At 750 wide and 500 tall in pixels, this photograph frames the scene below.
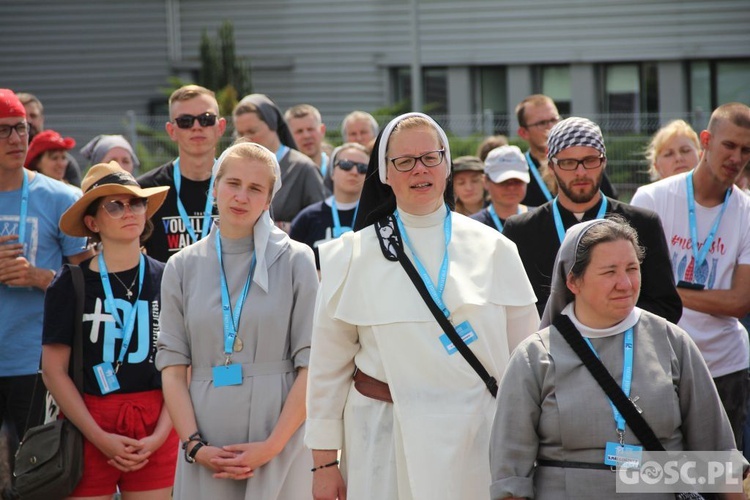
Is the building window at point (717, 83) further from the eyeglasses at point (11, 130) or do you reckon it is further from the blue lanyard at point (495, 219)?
the eyeglasses at point (11, 130)

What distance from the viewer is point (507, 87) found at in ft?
80.3

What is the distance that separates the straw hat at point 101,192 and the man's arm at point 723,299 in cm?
288

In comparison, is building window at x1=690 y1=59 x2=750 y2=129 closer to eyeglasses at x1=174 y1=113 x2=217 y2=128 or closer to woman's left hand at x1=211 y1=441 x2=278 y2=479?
eyeglasses at x1=174 y1=113 x2=217 y2=128

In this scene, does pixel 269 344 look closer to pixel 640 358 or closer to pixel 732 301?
pixel 640 358

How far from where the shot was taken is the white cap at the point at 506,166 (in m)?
7.41

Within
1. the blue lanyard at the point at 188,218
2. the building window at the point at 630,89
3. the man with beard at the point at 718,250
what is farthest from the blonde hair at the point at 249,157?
the building window at the point at 630,89

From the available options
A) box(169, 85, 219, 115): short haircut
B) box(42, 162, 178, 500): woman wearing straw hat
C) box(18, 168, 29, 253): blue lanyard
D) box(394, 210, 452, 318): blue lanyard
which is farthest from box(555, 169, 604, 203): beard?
box(18, 168, 29, 253): blue lanyard

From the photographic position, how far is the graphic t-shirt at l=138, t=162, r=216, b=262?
6211mm

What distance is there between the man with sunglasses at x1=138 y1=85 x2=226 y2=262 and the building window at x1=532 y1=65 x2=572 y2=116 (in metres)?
18.3

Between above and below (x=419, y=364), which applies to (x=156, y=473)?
below

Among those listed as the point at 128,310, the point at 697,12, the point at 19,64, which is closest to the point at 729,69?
the point at 697,12

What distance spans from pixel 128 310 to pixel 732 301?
312 centimetres

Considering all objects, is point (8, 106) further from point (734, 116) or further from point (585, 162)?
point (734, 116)

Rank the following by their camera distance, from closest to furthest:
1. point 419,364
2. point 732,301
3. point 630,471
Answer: point 630,471, point 419,364, point 732,301
